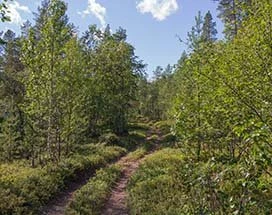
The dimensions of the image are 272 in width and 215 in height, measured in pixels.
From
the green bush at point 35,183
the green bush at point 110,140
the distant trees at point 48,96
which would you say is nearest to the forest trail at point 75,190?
the green bush at point 35,183

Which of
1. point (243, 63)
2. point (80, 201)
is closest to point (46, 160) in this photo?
point (80, 201)

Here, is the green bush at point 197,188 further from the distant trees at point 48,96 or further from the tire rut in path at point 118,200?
the distant trees at point 48,96

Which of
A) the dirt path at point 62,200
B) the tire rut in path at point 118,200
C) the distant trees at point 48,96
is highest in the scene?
the distant trees at point 48,96

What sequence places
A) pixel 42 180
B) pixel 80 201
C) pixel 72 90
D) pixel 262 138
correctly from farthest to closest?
pixel 72 90
pixel 42 180
pixel 80 201
pixel 262 138

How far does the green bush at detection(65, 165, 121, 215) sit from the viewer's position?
44.3 ft

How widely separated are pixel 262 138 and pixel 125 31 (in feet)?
164

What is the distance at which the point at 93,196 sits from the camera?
589 inches

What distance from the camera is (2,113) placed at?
2683 centimetres

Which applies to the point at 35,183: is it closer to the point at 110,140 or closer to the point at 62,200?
the point at 62,200

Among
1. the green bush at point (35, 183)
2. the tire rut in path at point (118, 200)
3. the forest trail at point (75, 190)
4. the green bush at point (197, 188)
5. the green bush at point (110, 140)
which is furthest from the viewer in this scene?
the green bush at point (110, 140)

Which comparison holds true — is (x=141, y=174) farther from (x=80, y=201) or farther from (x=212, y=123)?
(x=212, y=123)

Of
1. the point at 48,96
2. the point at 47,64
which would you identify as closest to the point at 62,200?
the point at 48,96

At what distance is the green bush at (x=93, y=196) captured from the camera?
13.5 m

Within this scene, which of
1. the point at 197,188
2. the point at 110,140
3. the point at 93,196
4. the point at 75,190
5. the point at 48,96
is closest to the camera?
the point at 197,188
